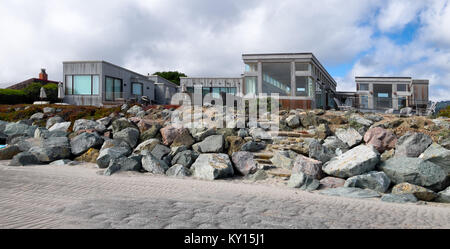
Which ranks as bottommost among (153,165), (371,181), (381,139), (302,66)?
(371,181)

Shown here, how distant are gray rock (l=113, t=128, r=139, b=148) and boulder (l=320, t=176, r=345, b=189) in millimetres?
8795

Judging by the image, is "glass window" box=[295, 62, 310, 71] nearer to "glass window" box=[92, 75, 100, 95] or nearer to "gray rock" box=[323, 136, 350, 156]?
"gray rock" box=[323, 136, 350, 156]

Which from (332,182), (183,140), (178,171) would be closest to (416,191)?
(332,182)

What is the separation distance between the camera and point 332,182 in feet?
28.9

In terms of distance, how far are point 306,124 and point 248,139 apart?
12.6ft

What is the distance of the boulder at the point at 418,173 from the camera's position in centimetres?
812

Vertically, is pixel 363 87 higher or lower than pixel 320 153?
higher

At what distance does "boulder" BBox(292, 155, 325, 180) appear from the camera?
30.8 feet

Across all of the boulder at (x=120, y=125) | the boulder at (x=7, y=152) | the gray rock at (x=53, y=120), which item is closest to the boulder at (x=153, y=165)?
the boulder at (x=120, y=125)

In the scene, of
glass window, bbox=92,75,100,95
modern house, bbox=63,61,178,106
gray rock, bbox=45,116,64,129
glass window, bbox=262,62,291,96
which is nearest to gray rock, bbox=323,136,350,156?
glass window, bbox=262,62,291,96

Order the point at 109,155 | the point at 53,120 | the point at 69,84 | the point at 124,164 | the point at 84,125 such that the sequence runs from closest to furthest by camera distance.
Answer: the point at 124,164
the point at 109,155
the point at 84,125
the point at 53,120
the point at 69,84

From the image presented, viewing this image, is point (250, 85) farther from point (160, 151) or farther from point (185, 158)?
point (185, 158)

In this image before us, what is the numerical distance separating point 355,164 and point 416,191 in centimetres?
178
